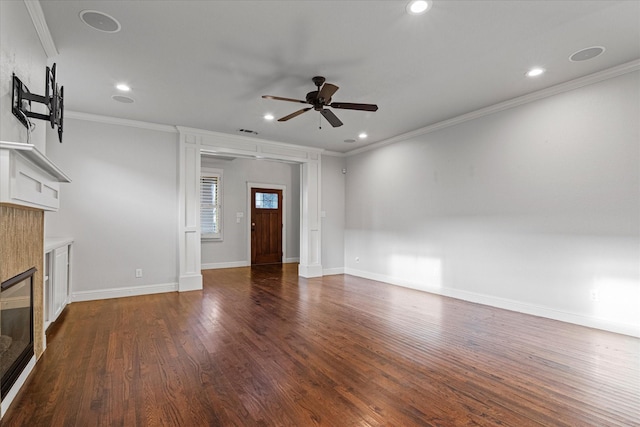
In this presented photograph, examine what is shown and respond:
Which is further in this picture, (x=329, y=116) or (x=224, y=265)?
(x=224, y=265)

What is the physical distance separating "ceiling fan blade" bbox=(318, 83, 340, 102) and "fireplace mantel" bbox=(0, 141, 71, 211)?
2285mm

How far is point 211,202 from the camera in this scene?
8.08m

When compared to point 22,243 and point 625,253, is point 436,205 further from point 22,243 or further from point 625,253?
point 22,243

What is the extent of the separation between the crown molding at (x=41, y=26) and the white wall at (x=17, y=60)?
Result: 1.5 inches

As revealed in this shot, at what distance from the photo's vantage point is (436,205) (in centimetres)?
526

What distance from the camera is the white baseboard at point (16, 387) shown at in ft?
6.42

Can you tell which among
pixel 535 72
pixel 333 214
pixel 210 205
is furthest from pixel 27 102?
pixel 210 205

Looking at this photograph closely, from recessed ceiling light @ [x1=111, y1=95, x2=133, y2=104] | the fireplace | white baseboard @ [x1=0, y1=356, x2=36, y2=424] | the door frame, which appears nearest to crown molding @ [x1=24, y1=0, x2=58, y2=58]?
recessed ceiling light @ [x1=111, y1=95, x2=133, y2=104]

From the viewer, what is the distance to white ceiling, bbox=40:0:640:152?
2445 millimetres

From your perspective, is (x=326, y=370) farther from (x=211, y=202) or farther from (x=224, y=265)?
(x=211, y=202)

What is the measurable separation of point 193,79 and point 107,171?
244cm

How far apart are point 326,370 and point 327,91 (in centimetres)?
254

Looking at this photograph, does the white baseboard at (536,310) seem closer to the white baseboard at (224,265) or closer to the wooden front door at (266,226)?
the wooden front door at (266,226)

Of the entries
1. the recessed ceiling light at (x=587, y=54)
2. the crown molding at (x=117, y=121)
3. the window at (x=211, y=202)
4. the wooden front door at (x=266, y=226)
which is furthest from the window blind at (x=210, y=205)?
the recessed ceiling light at (x=587, y=54)
